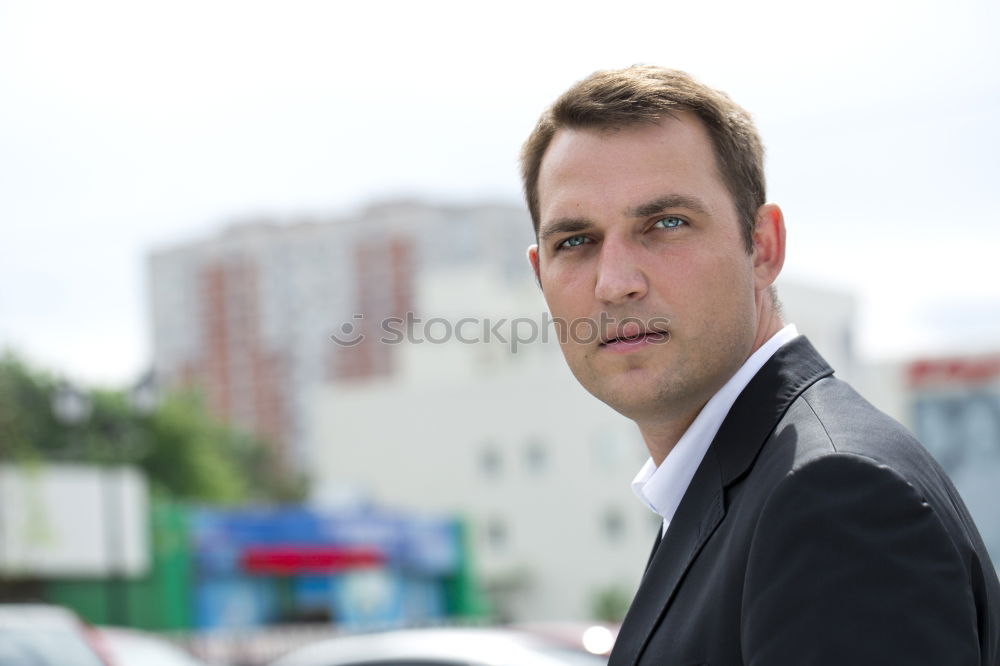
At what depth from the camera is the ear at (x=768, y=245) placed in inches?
85.8

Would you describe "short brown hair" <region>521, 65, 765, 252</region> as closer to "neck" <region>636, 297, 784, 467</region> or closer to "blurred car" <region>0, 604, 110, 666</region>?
"neck" <region>636, 297, 784, 467</region>

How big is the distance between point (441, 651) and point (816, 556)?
4735 millimetres

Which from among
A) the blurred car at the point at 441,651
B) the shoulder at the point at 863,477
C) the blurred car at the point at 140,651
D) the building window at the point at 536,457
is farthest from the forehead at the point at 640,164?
the building window at the point at 536,457

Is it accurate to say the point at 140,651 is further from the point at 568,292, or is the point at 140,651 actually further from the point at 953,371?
the point at 953,371

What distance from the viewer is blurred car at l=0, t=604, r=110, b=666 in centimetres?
799

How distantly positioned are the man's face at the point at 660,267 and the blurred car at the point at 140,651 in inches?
316

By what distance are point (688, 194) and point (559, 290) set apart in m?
0.29

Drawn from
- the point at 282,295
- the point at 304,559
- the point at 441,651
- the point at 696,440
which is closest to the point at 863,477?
the point at 696,440

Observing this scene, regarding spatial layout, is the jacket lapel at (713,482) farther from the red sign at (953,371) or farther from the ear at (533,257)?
the red sign at (953,371)

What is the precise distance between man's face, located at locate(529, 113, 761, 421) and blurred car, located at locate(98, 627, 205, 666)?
8025 millimetres

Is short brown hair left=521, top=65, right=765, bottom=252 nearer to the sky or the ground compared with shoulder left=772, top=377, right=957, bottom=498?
nearer to the sky

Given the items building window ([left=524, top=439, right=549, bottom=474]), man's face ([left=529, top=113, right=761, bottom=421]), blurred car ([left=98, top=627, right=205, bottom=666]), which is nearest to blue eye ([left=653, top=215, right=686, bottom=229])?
man's face ([left=529, top=113, right=761, bottom=421])

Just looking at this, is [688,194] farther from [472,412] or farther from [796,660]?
[472,412]

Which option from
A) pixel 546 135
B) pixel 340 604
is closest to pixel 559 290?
pixel 546 135
